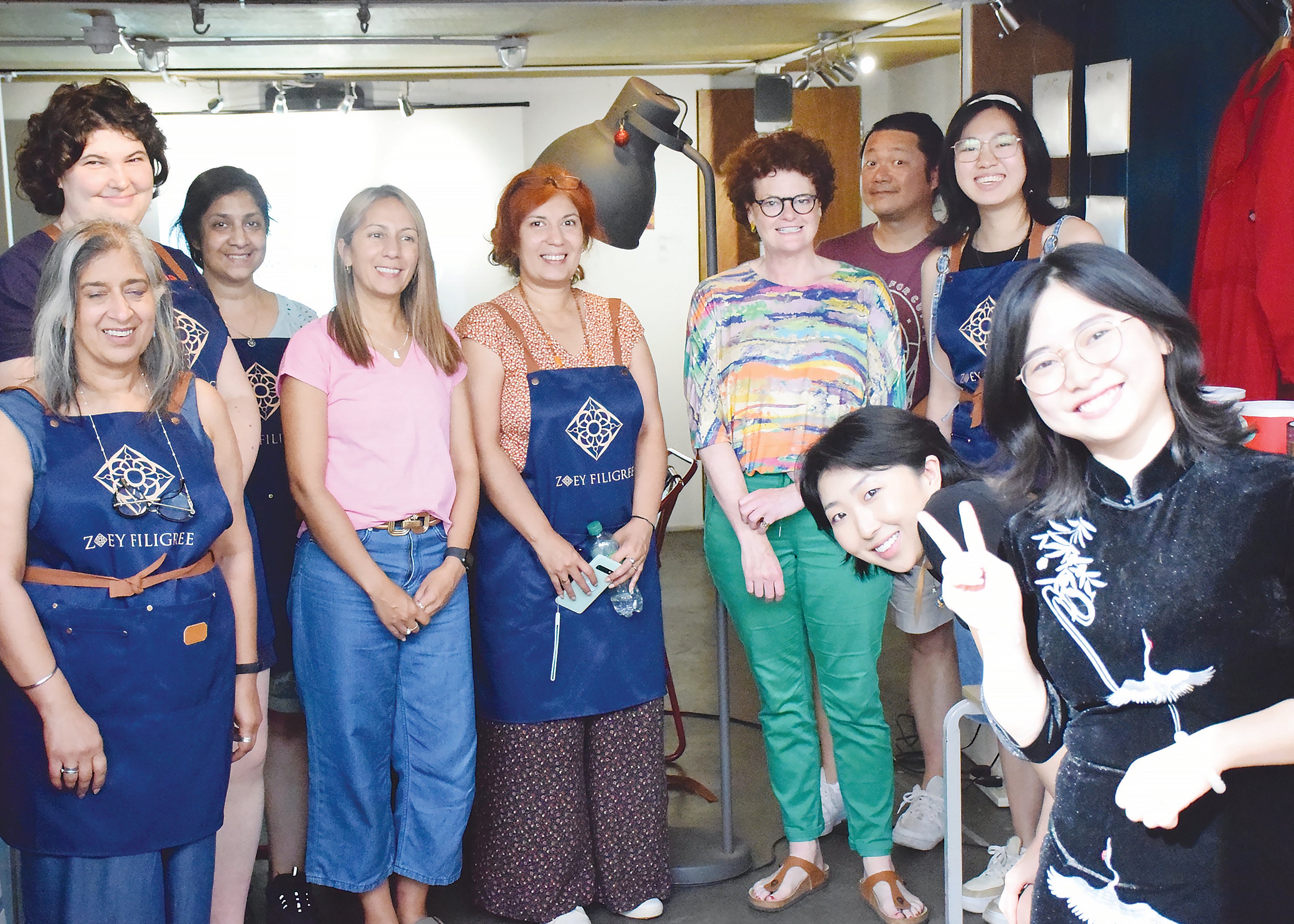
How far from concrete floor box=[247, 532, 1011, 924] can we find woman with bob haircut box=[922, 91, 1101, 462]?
108 cm

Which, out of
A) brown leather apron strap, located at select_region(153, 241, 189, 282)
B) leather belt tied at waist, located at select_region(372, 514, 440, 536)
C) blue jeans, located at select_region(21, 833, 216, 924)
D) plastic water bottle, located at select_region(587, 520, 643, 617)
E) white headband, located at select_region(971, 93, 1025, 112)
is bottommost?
blue jeans, located at select_region(21, 833, 216, 924)

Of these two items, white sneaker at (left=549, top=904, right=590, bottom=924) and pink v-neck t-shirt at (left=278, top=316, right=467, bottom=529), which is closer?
pink v-neck t-shirt at (left=278, top=316, right=467, bottom=529)

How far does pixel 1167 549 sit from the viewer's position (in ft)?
3.95

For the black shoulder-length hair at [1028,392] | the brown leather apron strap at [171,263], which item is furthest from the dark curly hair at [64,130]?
the black shoulder-length hair at [1028,392]

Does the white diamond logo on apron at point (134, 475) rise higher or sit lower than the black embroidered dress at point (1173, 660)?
higher

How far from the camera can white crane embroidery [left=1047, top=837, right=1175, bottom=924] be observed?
1.24m

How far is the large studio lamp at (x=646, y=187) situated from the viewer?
9.61 ft

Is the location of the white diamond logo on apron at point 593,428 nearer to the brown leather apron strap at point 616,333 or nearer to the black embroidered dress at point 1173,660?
the brown leather apron strap at point 616,333

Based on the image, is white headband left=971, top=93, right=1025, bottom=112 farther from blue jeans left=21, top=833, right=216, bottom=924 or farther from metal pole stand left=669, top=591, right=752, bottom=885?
blue jeans left=21, top=833, right=216, bottom=924

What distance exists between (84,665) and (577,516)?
3.60ft

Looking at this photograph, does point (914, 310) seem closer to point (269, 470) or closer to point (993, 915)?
point (993, 915)

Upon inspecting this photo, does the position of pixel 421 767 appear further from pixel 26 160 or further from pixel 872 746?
pixel 26 160

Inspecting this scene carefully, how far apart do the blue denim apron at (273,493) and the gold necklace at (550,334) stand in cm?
55

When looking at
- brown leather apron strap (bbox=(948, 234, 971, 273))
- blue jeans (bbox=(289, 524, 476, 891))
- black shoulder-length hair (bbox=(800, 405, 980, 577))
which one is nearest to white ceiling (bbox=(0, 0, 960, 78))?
brown leather apron strap (bbox=(948, 234, 971, 273))
